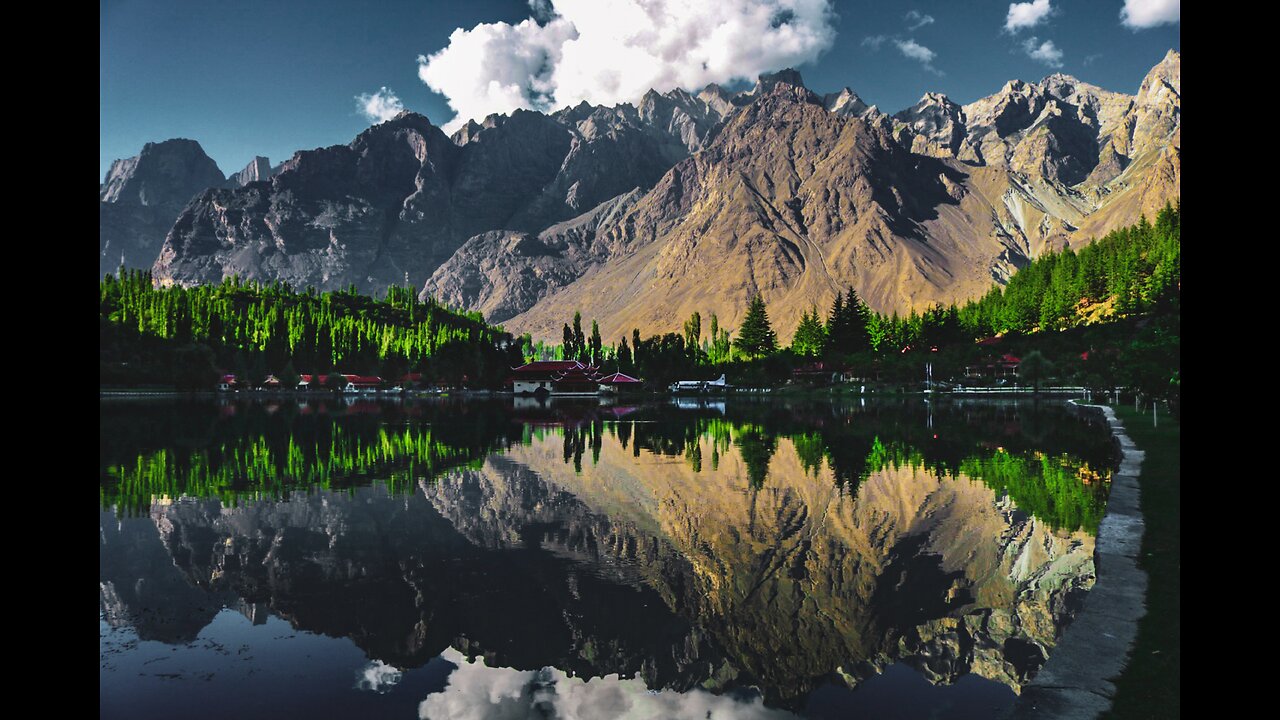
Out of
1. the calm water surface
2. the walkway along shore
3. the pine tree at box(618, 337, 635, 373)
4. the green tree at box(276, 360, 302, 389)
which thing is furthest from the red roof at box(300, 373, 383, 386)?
the walkway along shore

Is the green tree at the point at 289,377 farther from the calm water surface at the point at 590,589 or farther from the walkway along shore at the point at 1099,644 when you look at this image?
the walkway along shore at the point at 1099,644

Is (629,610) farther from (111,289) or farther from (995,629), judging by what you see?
(111,289)

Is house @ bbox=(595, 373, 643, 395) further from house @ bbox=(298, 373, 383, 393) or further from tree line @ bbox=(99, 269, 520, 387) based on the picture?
house @ bbox=(298, 373, 383, 393)

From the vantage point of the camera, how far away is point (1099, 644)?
8.37 m

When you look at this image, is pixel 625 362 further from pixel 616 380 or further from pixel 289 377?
pixel 289 377

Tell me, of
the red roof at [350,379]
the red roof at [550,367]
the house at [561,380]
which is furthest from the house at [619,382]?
the red roof at [350,379]

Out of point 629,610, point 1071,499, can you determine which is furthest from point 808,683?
point 1071,499

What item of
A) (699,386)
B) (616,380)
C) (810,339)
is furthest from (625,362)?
(810,339)

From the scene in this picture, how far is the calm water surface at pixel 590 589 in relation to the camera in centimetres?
889

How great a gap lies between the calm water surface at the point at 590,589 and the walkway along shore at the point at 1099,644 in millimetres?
763

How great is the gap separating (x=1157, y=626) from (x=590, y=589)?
7.89 m

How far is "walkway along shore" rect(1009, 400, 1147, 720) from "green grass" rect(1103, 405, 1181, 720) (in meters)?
0.11
